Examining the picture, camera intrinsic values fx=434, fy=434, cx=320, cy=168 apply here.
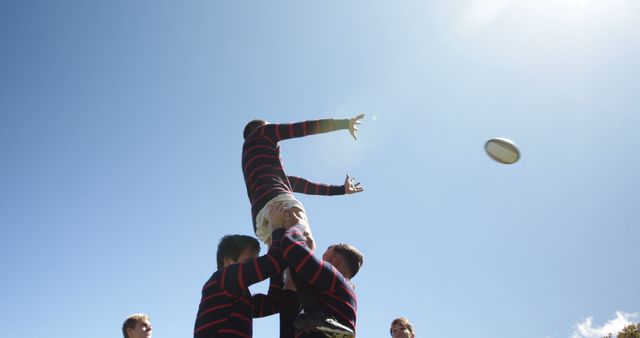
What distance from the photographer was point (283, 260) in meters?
3.37

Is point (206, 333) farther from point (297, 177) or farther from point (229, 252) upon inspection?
point (297, 177)

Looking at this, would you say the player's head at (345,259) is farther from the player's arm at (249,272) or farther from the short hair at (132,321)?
the short hair at (132,321)

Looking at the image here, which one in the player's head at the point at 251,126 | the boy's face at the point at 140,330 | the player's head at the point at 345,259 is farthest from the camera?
the boy's face at the point at 140,330

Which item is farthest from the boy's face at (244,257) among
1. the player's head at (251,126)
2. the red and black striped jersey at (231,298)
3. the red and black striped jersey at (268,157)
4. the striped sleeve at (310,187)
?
the striped sleeve at (310,187)

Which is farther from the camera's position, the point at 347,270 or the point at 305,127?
the point at 305,127

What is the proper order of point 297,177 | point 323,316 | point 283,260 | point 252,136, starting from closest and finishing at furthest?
point 323,316, point 283,260, point 252,136, point 297,177

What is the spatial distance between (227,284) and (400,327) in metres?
3.85

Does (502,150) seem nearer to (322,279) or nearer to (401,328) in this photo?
(401,328)

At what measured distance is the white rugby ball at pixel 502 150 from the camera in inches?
323

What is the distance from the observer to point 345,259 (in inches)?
153

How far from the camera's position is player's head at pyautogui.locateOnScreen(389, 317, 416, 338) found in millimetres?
6216

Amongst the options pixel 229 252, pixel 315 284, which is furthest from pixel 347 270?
pixel 229 252

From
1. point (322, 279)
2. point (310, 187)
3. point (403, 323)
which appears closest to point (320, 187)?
point (310, 187)

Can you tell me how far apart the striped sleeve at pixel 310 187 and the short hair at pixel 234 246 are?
2298 millimetres
